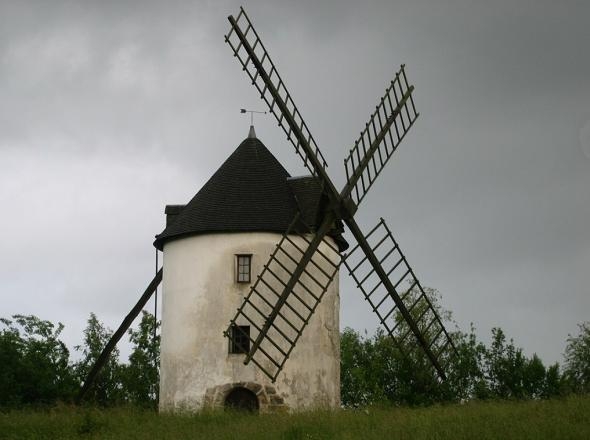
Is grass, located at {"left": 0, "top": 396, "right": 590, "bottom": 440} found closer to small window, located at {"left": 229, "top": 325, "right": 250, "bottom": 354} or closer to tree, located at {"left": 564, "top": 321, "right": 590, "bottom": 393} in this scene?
small window, located at {"left": 229, "top": 325, "right": 250, "bottom": 354}

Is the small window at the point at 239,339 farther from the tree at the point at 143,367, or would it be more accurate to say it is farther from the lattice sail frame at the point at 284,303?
the tree at the point at 143,367

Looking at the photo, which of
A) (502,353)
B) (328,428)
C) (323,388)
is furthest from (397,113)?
(502,353)

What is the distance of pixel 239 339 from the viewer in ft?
72.8

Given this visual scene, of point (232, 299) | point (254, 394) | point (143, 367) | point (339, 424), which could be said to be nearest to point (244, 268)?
point (232, 299)

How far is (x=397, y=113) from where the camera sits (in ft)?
79.0

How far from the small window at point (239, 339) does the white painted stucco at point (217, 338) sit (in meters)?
0.14

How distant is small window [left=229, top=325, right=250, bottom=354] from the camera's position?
72.0 ft

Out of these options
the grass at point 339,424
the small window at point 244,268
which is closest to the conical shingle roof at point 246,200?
the small window at point 244,268

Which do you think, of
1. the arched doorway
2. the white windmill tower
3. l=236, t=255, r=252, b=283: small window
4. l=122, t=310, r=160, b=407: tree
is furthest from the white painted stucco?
l=122, t=310, r=160, b=407: tree

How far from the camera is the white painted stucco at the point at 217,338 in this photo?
21859mm

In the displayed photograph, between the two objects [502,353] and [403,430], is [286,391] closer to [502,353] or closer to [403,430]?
[403,430]

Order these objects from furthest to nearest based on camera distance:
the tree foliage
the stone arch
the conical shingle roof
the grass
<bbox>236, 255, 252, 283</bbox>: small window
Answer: the tree foliage, the conical shingle roof, <bbox>236, 255, 252, 283</bbox>: small window, the stone arch, the grass

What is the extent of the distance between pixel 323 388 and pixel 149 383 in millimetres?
15055

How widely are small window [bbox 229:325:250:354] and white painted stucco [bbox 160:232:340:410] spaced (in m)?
0.14
